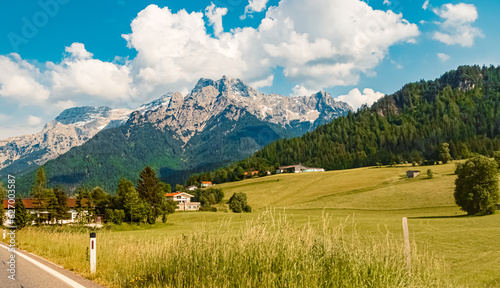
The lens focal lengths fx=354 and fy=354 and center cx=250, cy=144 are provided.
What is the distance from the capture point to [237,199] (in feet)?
359

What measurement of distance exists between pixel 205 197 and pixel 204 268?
126276mm

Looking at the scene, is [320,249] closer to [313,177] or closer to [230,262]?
[230,262]

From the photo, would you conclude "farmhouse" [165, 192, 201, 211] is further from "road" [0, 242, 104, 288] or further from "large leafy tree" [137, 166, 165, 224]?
"road" [0, 242, 104, 288]

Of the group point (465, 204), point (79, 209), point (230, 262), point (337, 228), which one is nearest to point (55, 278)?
point (230, 262)

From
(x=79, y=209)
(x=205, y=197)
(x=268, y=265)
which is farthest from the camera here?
(x=205, y=197)

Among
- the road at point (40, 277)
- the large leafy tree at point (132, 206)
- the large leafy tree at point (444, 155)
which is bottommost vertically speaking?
the large leafy tree at point (132, 206)

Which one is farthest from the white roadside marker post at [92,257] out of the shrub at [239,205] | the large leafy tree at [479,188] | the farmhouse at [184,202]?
the farmhouse at [184,202]

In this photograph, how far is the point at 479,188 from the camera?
188ft

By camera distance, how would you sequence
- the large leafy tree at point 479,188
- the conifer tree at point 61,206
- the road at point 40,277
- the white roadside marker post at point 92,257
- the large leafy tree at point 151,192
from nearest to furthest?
the road at point 40,277, the white roadside marker post at point 92,257, the large leafy tree at point 479,188, the conifer tree at point 61,206, the large leafy tree at point 151,192

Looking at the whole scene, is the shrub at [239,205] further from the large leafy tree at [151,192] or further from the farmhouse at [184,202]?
the farmhouse at [184,202]

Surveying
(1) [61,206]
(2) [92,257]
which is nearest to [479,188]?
(2) [92,257]

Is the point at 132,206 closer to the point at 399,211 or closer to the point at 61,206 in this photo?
the point at 61,206

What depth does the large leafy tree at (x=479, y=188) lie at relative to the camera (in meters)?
56.7

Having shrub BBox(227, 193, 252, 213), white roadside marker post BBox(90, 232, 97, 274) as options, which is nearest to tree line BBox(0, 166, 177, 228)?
shrub BBox(227, 193, 252, 213)
